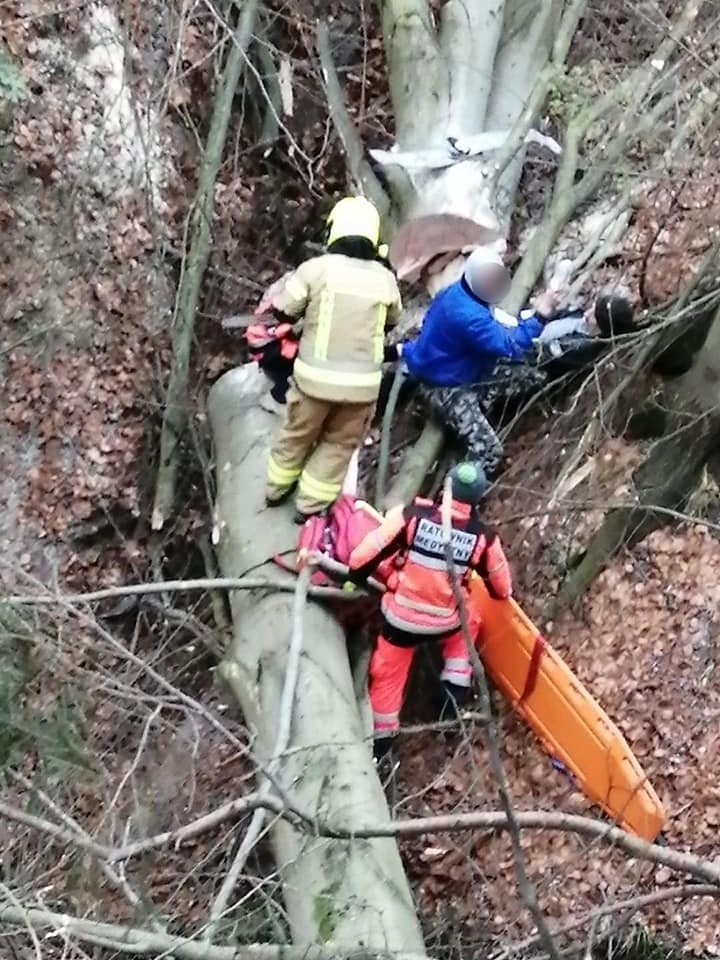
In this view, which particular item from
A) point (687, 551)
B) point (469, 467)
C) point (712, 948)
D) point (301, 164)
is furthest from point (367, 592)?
point (301, 164)

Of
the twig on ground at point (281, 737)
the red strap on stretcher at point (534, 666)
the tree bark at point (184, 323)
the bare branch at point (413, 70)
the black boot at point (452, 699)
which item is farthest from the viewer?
the bare branch at point (413, 70)

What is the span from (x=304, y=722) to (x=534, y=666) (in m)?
1.15

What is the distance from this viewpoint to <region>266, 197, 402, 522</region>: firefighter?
4727 millimetres

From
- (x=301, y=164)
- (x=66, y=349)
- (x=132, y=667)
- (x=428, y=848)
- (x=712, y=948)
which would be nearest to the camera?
(x=712, y=948)

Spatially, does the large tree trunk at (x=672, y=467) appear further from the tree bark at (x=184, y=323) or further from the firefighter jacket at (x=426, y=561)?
the tree bark at (x=184, y=323)

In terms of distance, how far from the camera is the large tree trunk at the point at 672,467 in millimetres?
4793

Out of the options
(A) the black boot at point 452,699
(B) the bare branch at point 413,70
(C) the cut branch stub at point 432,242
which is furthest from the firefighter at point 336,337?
(B) the bare branch at point 413,70

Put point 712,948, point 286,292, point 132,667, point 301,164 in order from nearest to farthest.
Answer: point 712,948, point 286,292, point 132,667, point 301,164

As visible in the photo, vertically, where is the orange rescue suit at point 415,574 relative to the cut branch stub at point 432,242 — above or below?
below

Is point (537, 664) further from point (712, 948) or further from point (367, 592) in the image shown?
point (712, 948)

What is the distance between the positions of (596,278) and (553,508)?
179 cm

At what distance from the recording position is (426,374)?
575cm

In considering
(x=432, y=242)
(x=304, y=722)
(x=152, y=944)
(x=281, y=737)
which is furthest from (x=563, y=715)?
(x=432, y=242)

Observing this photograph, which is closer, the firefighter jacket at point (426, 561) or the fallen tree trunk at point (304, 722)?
the fallen tree trunk at point (304, 722)
